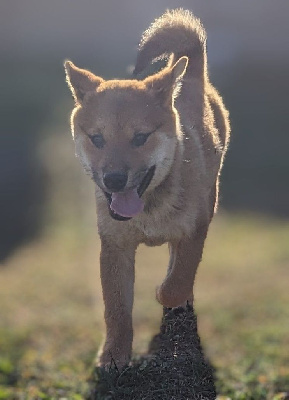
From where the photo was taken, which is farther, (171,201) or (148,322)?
(148,322)

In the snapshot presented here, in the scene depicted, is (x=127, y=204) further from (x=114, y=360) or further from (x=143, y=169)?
(x=114, y=360)

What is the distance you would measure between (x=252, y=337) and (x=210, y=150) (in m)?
5.09

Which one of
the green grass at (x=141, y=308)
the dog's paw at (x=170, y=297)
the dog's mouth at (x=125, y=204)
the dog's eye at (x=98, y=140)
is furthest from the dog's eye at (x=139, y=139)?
the green grass at (x=141, y=308)

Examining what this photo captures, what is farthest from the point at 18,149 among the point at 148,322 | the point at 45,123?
the point at 148,322

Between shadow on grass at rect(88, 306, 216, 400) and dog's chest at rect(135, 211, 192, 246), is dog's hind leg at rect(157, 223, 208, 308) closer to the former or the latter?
dog's chest at rect(135, 211, 192, 246)

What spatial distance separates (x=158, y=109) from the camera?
18.7ft

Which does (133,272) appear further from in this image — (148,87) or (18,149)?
(18,149)

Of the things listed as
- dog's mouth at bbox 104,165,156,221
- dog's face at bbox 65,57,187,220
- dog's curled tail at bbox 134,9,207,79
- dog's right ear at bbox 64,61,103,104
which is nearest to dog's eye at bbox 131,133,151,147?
dog's face at bbox 65,57,187,220

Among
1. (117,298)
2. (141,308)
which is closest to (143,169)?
(117,298)

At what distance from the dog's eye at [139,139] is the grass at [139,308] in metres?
1.78

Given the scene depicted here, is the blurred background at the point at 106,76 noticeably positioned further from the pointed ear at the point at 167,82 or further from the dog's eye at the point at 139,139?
the dog's eye at the point at 139,139

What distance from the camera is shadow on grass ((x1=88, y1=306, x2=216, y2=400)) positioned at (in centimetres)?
600

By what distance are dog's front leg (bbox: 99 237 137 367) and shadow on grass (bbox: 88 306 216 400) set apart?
0.13 m

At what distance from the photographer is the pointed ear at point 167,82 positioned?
18.9 ft
